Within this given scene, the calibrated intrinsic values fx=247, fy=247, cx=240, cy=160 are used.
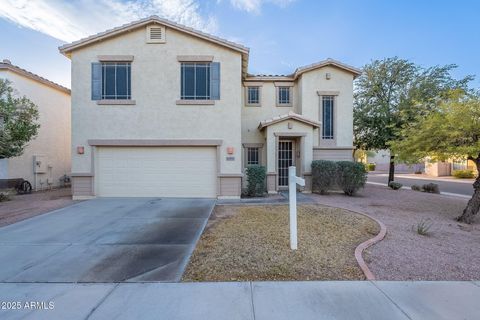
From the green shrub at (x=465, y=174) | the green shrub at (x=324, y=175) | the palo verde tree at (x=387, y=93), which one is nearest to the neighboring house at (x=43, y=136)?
the green shrub at (x=324, y=175)

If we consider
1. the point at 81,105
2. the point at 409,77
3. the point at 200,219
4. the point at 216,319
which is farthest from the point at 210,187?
the point at 409,77

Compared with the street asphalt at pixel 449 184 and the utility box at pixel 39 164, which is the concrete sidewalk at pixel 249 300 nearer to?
the utility box at pixel 39 164

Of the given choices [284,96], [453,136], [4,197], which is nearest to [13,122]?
[4,197]

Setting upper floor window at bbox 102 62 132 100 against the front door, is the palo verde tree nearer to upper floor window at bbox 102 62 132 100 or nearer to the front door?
the front door

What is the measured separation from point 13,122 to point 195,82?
25.2ft

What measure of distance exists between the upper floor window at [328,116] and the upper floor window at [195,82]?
6458 millimetres

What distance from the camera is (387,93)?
16.2 metres

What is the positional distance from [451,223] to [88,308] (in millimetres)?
9298

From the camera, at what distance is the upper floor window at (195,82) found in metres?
10.9

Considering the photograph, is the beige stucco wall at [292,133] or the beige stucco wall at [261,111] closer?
the beige stucco wall at [292,133]

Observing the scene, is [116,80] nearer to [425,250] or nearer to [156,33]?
[156,33]

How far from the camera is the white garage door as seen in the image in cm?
1080

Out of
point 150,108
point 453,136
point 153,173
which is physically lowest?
point 153,173

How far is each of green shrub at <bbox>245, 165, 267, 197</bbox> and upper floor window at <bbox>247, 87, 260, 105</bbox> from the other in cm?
450
